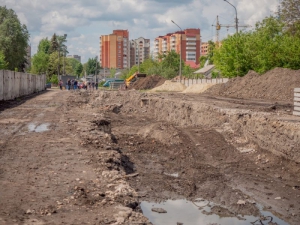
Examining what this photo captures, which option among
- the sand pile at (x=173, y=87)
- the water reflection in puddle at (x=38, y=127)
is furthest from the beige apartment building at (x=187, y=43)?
the water reflection in puddle at (x=38, y=127)

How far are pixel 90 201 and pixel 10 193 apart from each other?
1.39m

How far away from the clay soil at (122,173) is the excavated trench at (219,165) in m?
0.03

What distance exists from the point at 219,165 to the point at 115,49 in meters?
168

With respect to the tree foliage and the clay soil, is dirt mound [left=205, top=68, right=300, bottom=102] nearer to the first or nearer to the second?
the tree foliage

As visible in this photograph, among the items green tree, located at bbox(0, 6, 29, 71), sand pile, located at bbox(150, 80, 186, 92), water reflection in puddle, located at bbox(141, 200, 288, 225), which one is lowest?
water reflection in puddle, located at bbox(141, 200, 288, 225)

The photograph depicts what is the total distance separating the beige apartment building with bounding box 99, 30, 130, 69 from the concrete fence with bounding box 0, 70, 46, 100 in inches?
5196

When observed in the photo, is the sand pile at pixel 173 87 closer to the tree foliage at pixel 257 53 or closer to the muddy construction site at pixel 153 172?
the tree foliage at pixel 257 53

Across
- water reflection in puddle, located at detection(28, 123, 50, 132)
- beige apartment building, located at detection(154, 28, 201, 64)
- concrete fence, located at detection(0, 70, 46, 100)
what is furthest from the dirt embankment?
beige apartment building, located at detection(154, 28, 201, 64)

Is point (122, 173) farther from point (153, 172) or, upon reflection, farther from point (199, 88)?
point (199, 88)

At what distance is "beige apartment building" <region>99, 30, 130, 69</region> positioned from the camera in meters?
178

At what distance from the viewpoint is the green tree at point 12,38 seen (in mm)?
74438

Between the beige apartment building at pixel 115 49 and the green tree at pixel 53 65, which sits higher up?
the beige apartment building at pixel 115 49

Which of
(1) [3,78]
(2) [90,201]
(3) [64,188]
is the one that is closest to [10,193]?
(3) [64,188]

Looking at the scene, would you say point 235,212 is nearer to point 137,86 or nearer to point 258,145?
point 258,145
